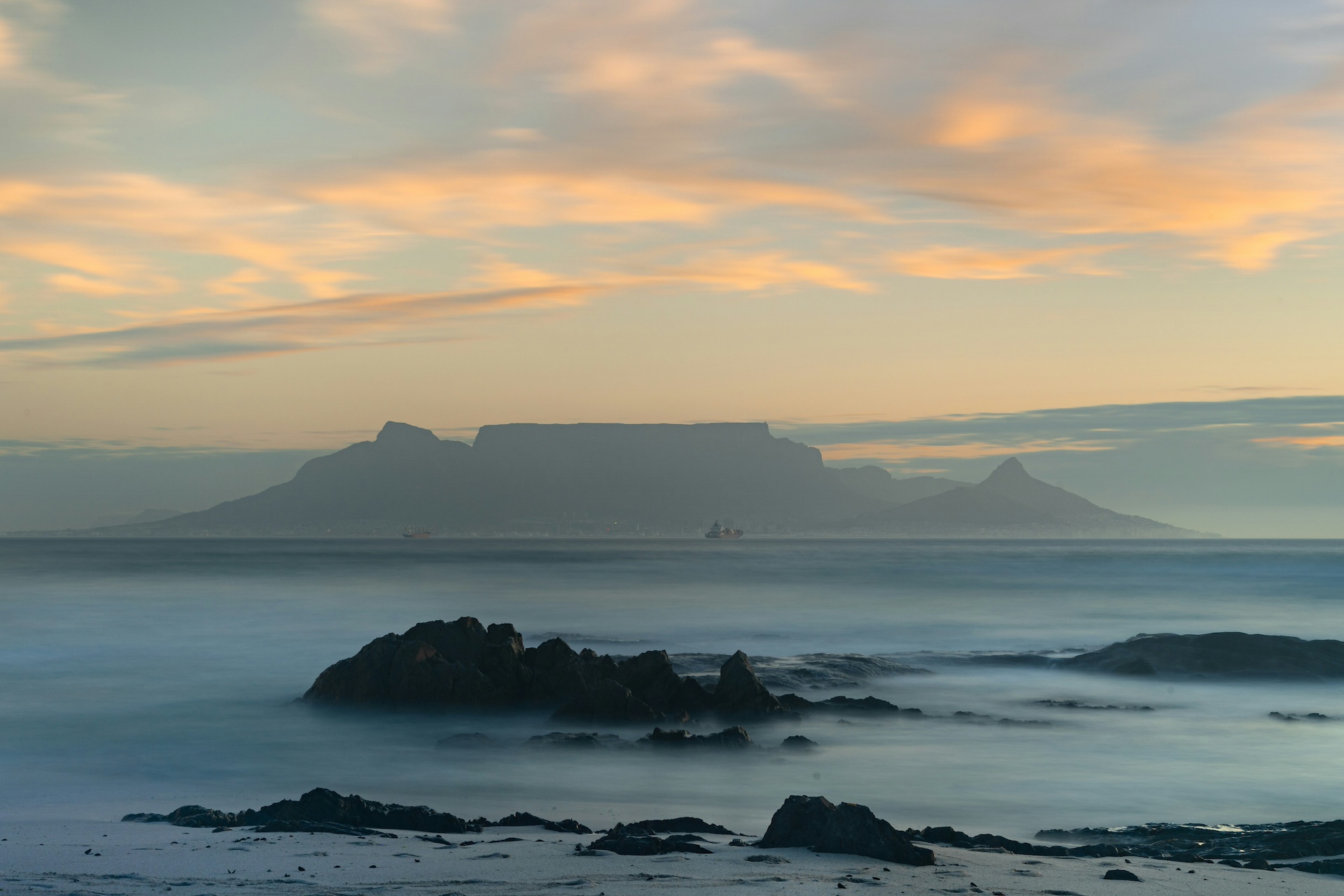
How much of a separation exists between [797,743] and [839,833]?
302 inches

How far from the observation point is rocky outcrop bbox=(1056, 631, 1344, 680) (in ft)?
84.2

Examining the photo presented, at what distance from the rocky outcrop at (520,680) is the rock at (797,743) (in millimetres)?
2026

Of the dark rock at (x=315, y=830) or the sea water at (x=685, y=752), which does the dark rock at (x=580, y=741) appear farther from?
the dark rock at (x=315, y=830)

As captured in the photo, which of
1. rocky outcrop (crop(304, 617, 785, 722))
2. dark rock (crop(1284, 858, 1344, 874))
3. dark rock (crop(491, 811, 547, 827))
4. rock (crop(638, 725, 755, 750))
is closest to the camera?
dark rock (crop(1284, 858, 1344, 874))

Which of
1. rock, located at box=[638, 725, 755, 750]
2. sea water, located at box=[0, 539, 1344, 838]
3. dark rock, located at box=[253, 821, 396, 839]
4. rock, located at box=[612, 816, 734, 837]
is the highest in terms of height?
dark rock, located at box=[253, 821, 396, 839]

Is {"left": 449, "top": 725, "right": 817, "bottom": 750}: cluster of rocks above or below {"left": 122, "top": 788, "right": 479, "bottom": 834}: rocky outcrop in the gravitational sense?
below

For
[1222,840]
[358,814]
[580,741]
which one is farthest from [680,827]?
[580,741]

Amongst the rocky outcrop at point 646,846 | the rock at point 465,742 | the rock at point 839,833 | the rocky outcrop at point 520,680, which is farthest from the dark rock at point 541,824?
the rocky outcrop at point 520,680

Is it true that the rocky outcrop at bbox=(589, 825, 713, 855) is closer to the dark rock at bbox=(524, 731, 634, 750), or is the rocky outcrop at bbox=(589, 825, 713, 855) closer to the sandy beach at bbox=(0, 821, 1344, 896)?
the sandy beach at bbox=(0, 821, 1344, 896)

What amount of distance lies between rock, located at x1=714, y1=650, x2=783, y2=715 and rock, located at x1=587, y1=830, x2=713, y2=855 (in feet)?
31.8

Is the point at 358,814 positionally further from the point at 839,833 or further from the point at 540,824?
the point at 839,833

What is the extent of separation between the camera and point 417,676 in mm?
20734

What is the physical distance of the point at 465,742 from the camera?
57.9 feet

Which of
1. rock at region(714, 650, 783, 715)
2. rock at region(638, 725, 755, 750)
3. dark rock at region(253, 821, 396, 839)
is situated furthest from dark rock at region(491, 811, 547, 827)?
rock at region(714, 650, 783, 715)
